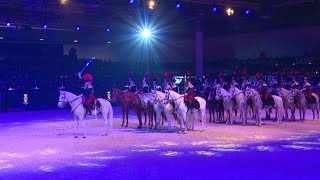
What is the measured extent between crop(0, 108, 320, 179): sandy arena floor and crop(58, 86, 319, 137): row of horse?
0.62 metres

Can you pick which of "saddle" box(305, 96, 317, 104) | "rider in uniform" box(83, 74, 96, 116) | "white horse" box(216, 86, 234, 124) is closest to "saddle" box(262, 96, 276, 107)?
"white horse" box(216, 86, 234, 124)

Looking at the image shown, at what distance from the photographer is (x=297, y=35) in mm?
29531

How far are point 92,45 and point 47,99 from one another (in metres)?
8.34

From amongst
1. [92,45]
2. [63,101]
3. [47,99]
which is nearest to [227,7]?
[63,101]

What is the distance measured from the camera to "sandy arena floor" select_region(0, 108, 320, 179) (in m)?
7.91

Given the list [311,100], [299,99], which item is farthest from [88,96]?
[311,100]

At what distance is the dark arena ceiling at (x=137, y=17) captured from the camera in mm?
21297

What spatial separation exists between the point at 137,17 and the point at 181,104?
13.2 m

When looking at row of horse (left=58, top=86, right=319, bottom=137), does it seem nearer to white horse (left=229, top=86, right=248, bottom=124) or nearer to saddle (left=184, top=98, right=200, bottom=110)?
white horse (left=229, top=86, right=248, bottom=124)

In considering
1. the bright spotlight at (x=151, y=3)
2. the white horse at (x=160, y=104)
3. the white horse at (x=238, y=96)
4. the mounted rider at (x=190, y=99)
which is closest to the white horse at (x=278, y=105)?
the white horse at (x=238, y=96)

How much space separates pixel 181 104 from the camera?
1380 cm

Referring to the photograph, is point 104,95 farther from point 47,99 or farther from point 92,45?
point 92,45

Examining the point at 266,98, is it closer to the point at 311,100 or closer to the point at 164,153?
the point at 311,100

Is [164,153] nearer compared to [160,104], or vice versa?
[164,153]
